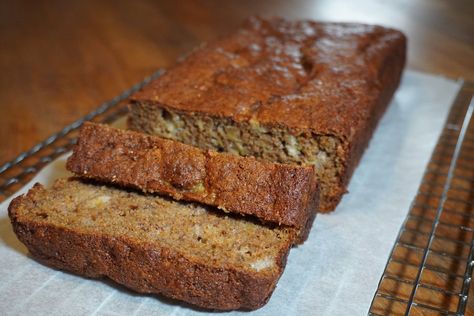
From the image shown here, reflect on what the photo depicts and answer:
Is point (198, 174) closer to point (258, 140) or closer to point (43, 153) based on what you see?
point (258, 140)

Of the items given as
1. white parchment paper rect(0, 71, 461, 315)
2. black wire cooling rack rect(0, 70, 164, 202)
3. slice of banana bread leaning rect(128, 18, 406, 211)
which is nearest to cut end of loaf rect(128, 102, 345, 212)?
slice of banana bread leaning rect(128, 18, 406, 211)

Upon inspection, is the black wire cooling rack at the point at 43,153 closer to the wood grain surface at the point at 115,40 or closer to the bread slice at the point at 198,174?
the wood grain surface at the point at 115,40

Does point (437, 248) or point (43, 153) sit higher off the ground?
point (43, 153)

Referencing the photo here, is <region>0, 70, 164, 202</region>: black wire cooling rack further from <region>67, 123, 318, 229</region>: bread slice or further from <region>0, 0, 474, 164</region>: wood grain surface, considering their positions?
<region>67, 123, 318, 229</region>: bread slice

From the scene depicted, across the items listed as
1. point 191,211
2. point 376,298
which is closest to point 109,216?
point 191,211

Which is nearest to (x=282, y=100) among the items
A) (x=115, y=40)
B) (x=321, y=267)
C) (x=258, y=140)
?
Answer: (x=258, y=140)

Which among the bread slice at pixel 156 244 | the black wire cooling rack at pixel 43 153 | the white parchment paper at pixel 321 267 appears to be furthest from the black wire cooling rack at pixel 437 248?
the black wire cooling rack at pixel 43 153

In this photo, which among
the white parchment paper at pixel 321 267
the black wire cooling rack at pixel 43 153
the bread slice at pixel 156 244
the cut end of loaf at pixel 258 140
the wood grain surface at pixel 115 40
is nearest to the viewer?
the bread slice at pixel 156 244
